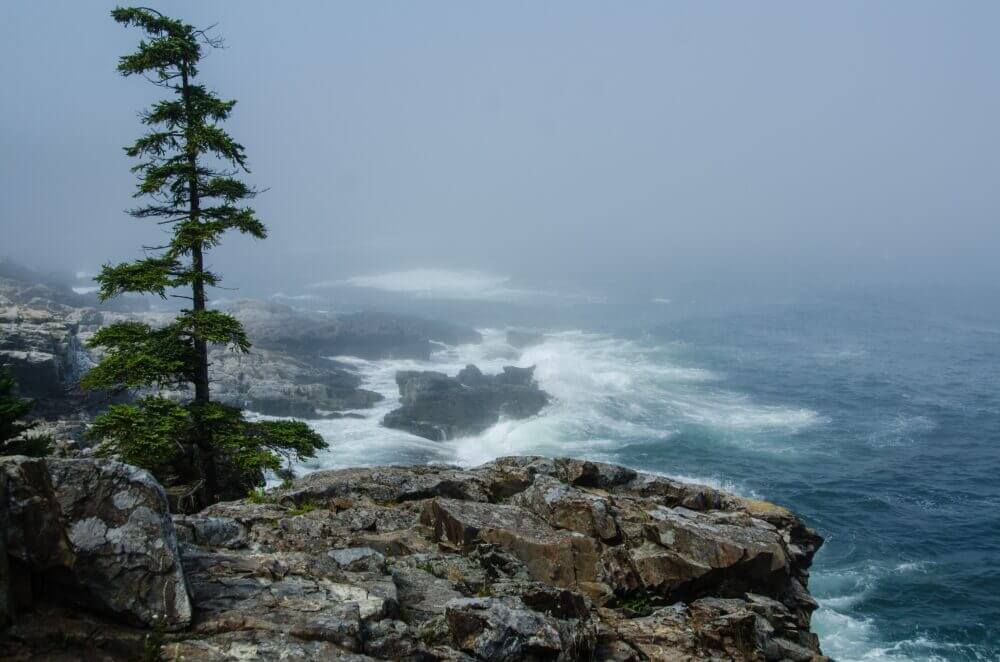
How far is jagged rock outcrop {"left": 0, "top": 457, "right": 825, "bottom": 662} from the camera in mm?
8875

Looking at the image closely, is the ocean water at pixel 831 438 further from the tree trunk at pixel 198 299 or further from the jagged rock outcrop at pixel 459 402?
the tree trunk at pixel 198 299

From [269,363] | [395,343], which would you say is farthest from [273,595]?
[395,343]

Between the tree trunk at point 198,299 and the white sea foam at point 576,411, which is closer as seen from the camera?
the tree trunk at point 198,299

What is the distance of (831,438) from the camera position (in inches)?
2192

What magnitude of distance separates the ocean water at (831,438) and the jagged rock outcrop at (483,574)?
58.3 feet

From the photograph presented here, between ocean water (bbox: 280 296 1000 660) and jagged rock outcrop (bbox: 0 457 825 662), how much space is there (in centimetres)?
1776

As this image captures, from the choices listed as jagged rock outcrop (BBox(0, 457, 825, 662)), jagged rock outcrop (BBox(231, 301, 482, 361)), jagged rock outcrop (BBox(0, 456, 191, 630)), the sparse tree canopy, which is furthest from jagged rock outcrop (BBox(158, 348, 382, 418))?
jagged rock outcrop (BBox(0, 456, 191, 630))

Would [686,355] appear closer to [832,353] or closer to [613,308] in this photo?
[832,353]

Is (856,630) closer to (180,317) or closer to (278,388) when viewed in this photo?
(180,317)

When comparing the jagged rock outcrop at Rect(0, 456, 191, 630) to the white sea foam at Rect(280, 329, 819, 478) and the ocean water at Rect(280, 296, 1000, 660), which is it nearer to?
the ocean water at Rect(280, 296, 1000, 660)

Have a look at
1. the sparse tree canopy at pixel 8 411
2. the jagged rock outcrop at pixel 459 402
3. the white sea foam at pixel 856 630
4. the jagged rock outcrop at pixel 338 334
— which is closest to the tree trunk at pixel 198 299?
the sparse tree canopy at pixel 8 411

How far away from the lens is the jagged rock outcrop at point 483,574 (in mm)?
8875

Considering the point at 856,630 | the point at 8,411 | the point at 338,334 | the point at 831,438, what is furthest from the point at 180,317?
the point at 338,334

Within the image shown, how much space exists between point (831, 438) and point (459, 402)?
108 feet
